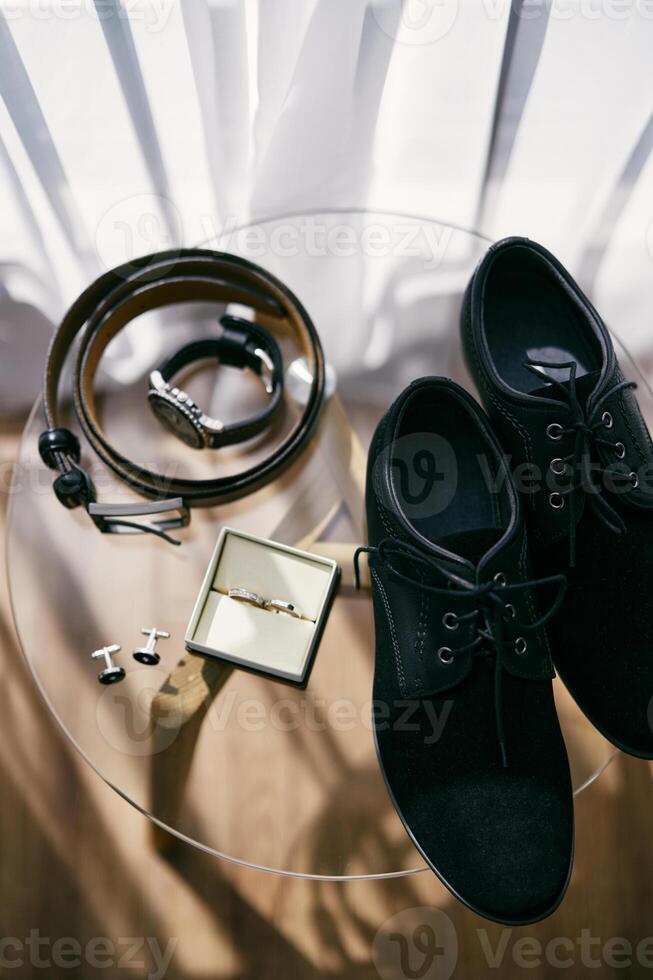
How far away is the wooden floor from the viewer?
40.6 inches

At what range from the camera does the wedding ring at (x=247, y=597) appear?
0.80 m

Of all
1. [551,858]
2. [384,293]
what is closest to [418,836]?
[551,858]

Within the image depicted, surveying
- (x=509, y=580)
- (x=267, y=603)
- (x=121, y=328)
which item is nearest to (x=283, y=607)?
(x=267, y=603)

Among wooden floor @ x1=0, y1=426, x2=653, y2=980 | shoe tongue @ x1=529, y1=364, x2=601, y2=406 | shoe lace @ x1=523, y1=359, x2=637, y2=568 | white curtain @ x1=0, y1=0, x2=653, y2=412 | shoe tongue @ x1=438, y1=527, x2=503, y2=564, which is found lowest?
wooden floor @ x1=0, y1=426, x2=653, y2=980

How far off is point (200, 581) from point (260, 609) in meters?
0.12

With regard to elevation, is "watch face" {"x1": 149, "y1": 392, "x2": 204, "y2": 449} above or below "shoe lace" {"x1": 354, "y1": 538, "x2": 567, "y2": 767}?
above

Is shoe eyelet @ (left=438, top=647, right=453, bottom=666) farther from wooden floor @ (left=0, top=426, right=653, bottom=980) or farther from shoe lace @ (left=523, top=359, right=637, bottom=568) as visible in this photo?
wooden floor @ (left=0, top=426, right=653, bottom=980)

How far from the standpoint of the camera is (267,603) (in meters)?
0.81

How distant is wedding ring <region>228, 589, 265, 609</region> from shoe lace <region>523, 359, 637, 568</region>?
14.2 inches

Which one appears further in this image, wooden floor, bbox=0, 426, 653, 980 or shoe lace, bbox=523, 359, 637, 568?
wooden floor, bbox=0, 426, 653, 980

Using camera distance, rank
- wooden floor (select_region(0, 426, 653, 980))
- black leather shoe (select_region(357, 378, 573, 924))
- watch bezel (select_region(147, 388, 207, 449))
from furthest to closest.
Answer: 1. wooden floor (select_region(0, 426, 653, 980))
2. watch bezel (select_region(147, 388, 207, 449))
3. black leather shoe (select_region(357, 378, 573, 924))

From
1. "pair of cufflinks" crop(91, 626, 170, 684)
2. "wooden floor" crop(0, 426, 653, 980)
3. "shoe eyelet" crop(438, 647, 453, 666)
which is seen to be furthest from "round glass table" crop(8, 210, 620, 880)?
"wooden floor" crop(0, 426, 653, 980)

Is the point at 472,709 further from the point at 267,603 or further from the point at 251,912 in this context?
the point at 251,912

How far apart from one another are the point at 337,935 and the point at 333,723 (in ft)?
1.36
